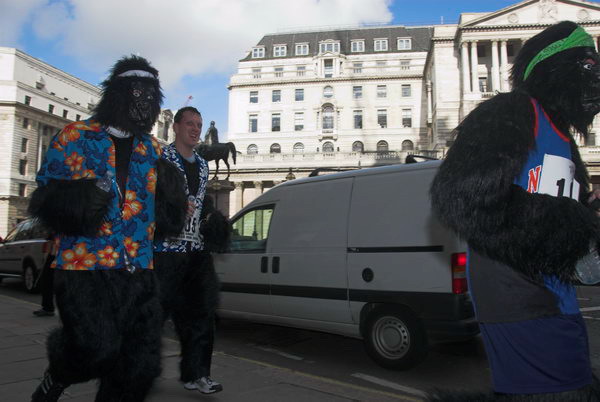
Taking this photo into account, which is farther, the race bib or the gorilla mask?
the gorilla mask

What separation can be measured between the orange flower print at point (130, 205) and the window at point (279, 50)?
75854 mm

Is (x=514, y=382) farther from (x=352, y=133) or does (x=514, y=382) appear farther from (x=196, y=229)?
(x=352, y=133)

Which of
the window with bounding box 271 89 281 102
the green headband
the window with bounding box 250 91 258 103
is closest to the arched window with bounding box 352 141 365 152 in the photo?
the window with bounding box 271 89 281 102

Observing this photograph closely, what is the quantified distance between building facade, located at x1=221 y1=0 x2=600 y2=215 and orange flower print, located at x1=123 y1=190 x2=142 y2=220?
53.0 meters

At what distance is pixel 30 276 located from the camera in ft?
34.7

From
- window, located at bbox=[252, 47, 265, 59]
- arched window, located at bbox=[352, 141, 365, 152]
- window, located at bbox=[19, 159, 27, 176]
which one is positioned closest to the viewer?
window, located at bbox=[19, 159, 27, 176]

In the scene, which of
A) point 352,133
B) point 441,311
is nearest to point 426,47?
point 352,133

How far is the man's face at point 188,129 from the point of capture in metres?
3.55

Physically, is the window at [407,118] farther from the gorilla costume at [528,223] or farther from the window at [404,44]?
the gorilla costume at [528,223]

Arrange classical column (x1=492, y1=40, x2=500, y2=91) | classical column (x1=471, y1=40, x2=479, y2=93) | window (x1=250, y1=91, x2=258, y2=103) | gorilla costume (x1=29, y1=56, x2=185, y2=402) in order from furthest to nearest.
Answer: window (x1=250, y1=91, x2=258, y2=103) → classical column (x1=492, y1=40, x2=500, y2=91) → classical column (x1=471, y1=40, x2=479, y2=93) → gorilla costume (x1=29, y1=56, x2=185, y2=402)

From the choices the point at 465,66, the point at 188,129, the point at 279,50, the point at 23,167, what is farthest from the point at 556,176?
the point at 279,50

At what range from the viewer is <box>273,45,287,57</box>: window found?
75000 mm

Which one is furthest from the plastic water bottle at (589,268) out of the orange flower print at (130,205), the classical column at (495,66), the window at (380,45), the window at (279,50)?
the window at (380,45)

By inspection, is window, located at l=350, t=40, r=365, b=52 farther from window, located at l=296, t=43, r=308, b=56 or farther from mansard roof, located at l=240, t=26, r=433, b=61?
window, located at l=296, t=43, r=308, b=56
